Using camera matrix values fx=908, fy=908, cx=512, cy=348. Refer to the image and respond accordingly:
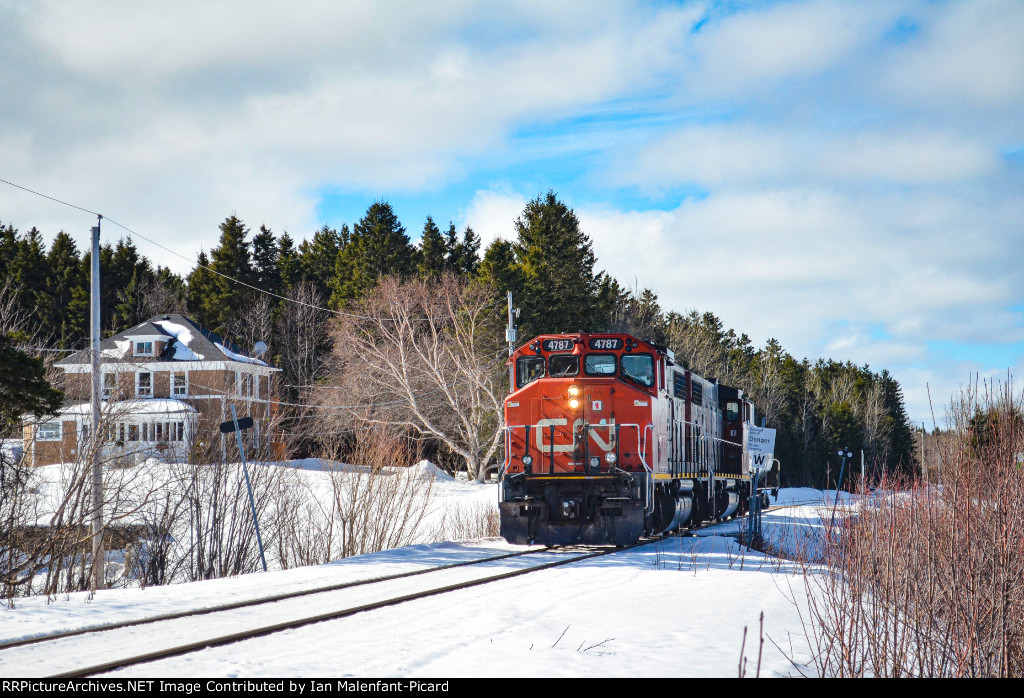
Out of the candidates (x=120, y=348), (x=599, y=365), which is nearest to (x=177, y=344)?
(x=120, y=348)

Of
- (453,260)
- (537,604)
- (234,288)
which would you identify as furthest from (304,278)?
(537,604)

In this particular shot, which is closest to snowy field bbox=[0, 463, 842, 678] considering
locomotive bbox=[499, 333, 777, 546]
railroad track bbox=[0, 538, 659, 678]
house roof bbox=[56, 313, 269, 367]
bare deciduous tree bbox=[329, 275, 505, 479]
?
railroad track bbox=[0, 538, 659, 678]

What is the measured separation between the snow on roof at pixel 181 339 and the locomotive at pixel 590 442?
41985 millimetres

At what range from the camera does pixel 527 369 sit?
66.0 feet

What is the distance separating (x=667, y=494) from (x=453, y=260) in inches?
2488

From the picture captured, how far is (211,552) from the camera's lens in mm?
18406

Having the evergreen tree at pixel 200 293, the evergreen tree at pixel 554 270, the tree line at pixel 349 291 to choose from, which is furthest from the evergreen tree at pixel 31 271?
the evergreen tree at pixel 554 270

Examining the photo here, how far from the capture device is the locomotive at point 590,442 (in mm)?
18266

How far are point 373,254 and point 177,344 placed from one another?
80.9 feet

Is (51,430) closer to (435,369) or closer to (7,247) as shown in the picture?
(435,369)

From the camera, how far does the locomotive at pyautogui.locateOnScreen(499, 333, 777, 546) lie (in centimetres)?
1827

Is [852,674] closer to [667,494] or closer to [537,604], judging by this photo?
[537,604]

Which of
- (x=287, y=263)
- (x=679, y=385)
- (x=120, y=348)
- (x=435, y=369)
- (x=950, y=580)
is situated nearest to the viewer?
(x=950, y=580)

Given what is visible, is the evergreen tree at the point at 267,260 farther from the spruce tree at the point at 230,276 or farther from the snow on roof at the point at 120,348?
the snow on roof at the point at 120,348
